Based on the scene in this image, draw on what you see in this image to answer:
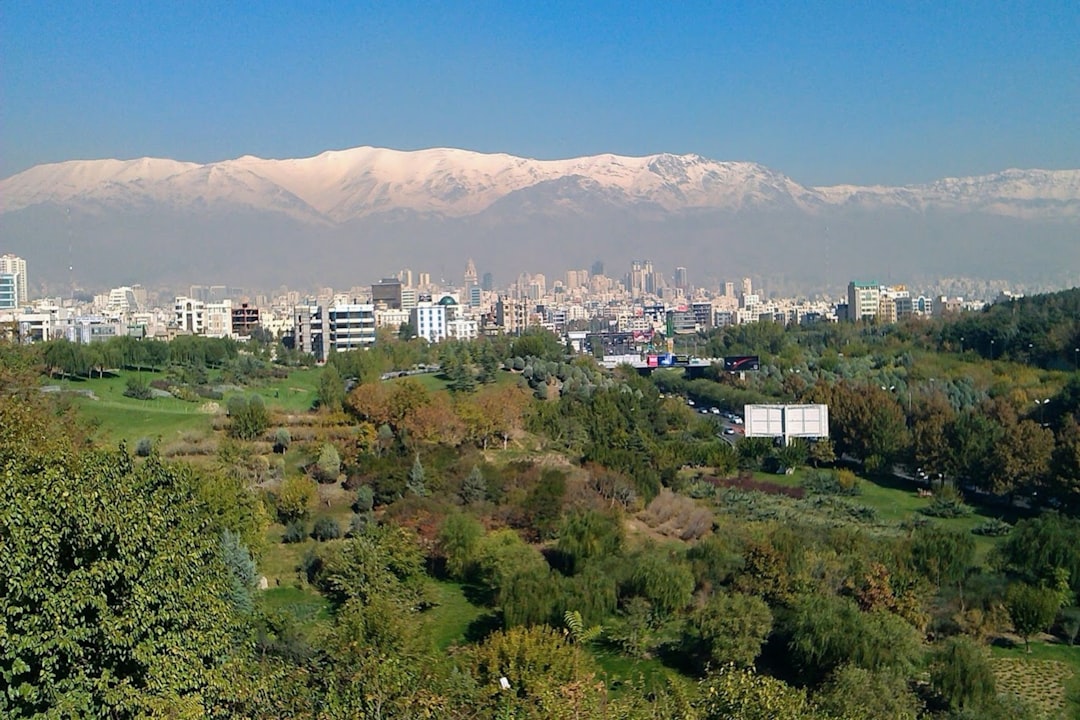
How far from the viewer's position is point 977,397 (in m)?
22.2

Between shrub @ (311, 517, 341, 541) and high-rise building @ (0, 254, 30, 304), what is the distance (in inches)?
1716

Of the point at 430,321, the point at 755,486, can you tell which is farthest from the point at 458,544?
the point at 430,321

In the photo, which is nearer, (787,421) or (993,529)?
(993,529)

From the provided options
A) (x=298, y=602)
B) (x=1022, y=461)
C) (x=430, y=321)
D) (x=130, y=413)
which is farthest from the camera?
(x=430, y=321)

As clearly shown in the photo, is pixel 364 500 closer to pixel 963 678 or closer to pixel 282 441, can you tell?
pixel 282 441

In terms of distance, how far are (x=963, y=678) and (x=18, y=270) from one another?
54965 mm

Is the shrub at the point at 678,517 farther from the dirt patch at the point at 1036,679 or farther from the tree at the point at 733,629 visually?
the dirt patch at the point at 1036,679

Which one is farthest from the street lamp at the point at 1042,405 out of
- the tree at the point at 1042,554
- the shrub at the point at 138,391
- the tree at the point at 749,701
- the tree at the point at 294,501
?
the shrub at the point at 138,391

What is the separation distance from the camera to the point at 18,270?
52.6 metres

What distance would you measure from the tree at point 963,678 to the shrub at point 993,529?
21.1 feet

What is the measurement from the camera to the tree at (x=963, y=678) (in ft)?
24.1

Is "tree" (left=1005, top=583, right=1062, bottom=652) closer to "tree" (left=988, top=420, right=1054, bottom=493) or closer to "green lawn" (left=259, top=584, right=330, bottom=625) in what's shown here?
"green lawn" (left=259, top=584, right=330, bottom=625)

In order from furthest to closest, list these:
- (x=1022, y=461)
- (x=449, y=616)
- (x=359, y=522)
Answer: (x=1022, y=461), (x=359, y=522), (x=449, y=616)

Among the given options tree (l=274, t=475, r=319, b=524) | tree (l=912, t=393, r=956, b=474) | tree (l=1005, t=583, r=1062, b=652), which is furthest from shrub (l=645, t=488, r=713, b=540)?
tree (l=912, t=393, r=956, b=474)
